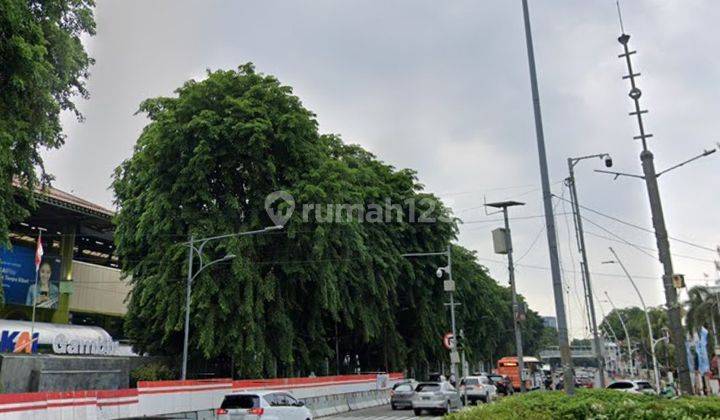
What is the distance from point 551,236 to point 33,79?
15394mm

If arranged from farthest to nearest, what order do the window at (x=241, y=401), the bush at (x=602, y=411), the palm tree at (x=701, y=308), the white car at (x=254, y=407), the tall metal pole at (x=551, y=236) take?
the palm tree at (x=701, y=308) < the window at (x=241, y=401) < the white car at (x=254, y=407) < the tall metal pole at (x=551, y=236) < the bush at (x=602, y=411)

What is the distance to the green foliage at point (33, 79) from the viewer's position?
16.5 m

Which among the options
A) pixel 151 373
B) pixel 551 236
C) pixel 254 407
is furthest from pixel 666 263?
pixel 151 373

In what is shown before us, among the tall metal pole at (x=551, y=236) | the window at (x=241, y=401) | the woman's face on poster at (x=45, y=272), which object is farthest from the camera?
the woman's face on poster at (x=45, y=272)

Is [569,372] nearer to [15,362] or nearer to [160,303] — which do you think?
[15,362]

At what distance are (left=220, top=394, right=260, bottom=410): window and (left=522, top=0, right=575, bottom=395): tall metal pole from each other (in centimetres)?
963

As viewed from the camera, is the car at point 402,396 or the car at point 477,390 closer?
the car at point 402,396

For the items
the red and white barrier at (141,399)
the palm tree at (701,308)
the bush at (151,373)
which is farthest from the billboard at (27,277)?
the palm tree at (701,308)

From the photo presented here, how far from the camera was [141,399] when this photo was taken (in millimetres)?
18344

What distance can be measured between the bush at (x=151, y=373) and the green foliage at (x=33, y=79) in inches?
491

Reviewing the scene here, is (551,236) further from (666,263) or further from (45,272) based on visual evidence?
(45,272)

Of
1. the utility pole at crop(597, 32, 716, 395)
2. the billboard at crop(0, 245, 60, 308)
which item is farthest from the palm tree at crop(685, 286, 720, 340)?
the billboard at crop(0, 245, 60, 308)

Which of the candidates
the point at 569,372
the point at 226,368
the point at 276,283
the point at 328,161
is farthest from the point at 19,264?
the point at 569,372

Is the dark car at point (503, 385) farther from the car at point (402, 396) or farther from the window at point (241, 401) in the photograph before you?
the window at point (241, 401)
